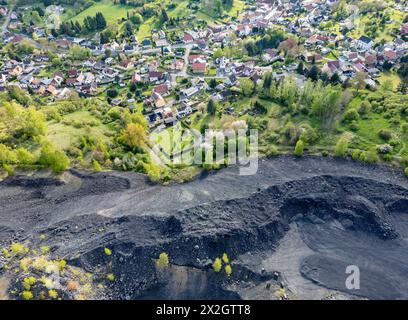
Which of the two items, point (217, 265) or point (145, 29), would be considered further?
point (145, 29)

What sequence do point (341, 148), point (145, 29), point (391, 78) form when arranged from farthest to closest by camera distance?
point (145, 29)
point (391, 78)
point (341, 148)

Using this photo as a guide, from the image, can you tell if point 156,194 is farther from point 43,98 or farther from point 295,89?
point 43,98

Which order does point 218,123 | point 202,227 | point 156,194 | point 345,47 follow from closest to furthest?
point 202,227 → point 156,194 → point 218,123 → point 345,47

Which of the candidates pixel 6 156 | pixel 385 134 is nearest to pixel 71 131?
pixel 6 156

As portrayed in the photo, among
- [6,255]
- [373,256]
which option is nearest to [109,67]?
[6,255]

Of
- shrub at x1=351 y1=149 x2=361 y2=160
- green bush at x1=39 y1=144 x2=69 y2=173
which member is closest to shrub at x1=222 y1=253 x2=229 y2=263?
shrub at x1=351 y1=149 x2=361 y2=160

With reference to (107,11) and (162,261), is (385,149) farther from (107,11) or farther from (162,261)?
(107,11)

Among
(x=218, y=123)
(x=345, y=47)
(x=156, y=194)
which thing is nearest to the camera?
(x=156, y=194)

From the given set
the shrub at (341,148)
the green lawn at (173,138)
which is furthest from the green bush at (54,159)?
the shrub at (341,148)
